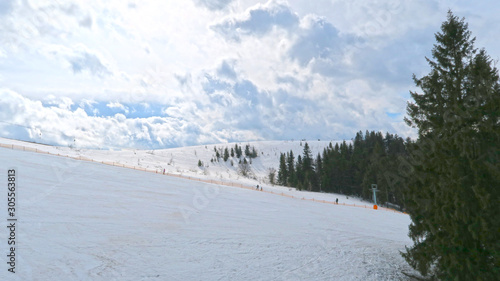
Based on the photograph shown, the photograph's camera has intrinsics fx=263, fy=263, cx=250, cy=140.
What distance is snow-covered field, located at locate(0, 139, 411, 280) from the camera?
1263cm

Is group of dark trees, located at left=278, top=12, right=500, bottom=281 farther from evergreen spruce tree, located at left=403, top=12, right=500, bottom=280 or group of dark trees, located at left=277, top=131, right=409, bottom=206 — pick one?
group of dark trees, located at left=277, top=131, right=409, bottom=206

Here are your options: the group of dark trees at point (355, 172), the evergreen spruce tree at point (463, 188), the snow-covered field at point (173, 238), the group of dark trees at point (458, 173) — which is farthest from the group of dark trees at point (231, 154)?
the evergreen spruce tree at point (463, 188)

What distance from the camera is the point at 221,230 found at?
19.7 metres

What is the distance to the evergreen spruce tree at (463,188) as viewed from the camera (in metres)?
8.93

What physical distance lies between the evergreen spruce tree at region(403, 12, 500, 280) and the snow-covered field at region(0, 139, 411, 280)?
391cm

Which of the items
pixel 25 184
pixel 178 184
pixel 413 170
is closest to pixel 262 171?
pixel 178 184

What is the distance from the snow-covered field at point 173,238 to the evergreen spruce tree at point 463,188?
12.8ft

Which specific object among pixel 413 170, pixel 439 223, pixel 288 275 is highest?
pixel 413 170

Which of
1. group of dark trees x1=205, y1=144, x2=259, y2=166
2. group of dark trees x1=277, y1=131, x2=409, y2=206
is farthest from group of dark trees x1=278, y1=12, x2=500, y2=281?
group of dark trees x1=205, y1=144, x2=259, y2=166

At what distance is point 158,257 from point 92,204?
12921mm

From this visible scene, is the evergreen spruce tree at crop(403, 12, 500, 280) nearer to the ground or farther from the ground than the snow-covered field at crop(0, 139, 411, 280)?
farther from the ground

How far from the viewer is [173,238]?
1723 cm

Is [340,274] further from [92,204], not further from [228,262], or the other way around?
[92,204]

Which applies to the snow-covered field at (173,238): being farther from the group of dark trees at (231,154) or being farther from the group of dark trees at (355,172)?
the group of dark trees at (231,154)
